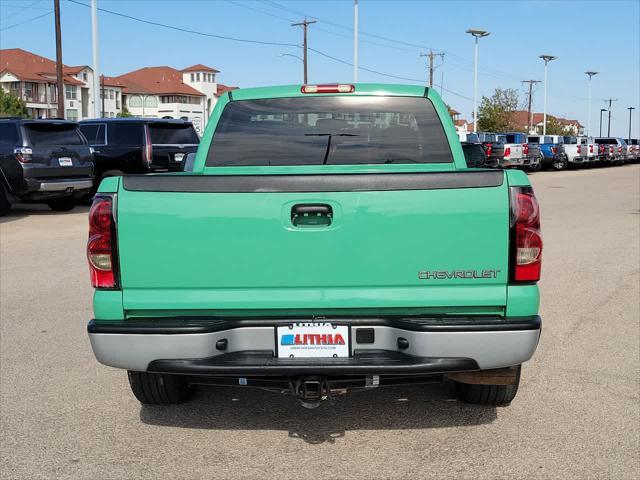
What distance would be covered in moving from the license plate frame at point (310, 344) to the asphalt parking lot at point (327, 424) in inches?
21.8

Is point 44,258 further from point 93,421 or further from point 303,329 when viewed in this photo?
point 303,329

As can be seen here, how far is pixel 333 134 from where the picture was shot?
503 cm

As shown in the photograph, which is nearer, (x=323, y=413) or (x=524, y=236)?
(x=524, y=236)

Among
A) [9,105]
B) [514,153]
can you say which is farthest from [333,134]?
[9,105]

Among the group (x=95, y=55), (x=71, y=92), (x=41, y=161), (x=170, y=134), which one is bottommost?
(x=41, y=161)

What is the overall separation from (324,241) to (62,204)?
1491 cm

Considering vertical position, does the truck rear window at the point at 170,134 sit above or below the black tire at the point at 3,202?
above

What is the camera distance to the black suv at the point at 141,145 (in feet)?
57.7

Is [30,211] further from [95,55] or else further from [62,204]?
[95,55]

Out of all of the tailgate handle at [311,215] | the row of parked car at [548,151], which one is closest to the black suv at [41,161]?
the tailgate handle at [311,215]

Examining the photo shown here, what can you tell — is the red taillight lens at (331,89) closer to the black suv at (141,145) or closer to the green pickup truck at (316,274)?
the green pickup truck at (316,274)

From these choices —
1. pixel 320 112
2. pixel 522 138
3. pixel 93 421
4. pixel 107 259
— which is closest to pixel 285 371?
pixel 107 259

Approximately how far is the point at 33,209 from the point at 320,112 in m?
14.6

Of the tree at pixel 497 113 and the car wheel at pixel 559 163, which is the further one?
the tree at pixel 497 113
